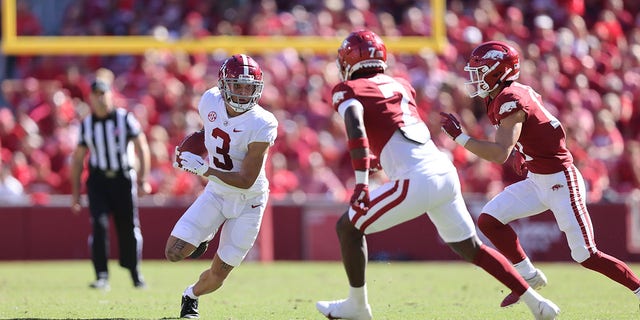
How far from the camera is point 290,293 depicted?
8.88 m

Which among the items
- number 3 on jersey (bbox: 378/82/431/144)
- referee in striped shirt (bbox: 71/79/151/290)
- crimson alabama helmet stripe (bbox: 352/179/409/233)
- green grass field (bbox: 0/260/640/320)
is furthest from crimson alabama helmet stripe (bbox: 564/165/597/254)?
referee in striped shirt (bbox: 71/79/151/290)

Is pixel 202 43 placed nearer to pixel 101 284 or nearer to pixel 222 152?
pixel 101 284

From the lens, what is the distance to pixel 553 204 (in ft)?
22.1

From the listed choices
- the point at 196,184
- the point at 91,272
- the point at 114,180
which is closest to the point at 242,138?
the point at 114,180

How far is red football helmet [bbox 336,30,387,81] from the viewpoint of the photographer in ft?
19.9

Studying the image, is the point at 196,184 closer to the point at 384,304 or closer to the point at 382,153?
the point at 384,304

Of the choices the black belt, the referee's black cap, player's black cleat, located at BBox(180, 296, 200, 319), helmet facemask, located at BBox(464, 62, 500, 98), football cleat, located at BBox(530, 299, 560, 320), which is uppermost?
helmet facemask, located at BBox(464, 62, 500, 98)

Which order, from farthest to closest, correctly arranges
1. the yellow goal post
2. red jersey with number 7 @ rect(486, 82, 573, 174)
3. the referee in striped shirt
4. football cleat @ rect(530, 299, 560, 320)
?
1. the yellow goal post
2. the referee in striped shirt
3. red jersey with number 7 @ rect(486, 82, 573, 174)
4. football cleat @ rect(530, 299, 560, 320)

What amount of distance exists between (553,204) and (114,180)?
4.19 metres

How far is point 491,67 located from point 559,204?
945 millimetres

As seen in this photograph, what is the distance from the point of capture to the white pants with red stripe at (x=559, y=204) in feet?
21.6

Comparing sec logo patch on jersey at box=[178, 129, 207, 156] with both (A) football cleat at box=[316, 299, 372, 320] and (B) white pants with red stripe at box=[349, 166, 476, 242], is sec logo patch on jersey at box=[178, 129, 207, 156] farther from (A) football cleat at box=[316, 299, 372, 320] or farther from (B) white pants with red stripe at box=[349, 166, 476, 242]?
(A) football cleat at box=[316, 299, 372, 320]

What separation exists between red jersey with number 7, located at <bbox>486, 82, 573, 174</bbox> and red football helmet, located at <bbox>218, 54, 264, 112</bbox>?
4.80ft

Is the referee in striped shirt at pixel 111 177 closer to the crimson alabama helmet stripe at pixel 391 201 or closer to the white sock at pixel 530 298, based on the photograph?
the crimson alabama helmet stripe at pixel 391 201
